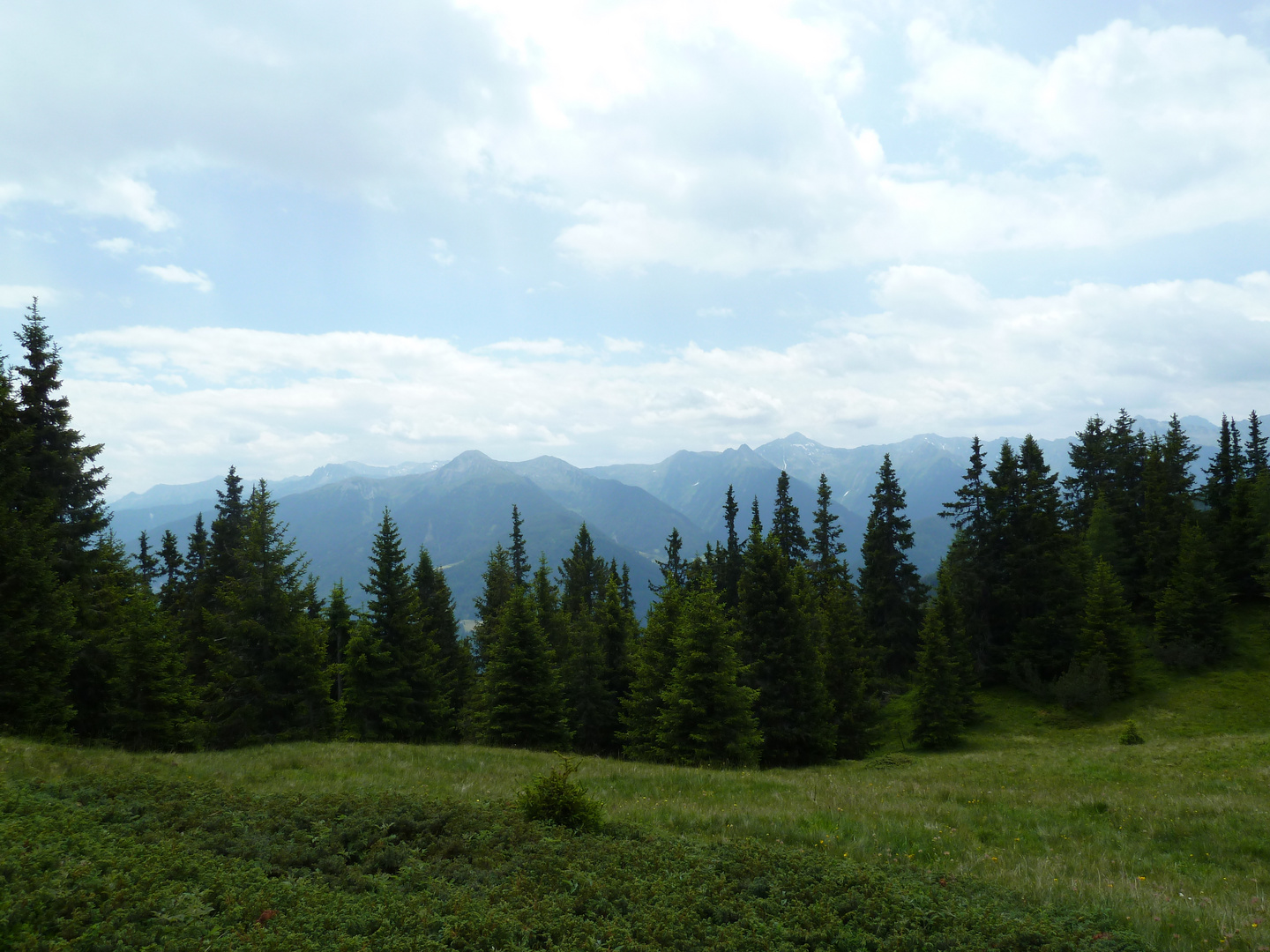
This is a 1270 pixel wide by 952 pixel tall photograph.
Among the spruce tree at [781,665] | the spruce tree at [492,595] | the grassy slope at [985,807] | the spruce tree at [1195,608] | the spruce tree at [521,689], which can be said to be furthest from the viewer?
the spruce tree at [492,595]

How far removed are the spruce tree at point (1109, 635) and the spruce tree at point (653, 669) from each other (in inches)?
1125

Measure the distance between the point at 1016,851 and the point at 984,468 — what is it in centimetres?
4708

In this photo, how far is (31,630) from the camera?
17.9m

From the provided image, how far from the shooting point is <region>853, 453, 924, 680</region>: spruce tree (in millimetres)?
51938

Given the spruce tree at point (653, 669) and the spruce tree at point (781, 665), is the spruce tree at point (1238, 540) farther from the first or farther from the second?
the spruce tree at point (653, 669)

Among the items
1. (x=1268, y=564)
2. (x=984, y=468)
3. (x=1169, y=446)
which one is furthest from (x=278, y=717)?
(x=1169, y=446)

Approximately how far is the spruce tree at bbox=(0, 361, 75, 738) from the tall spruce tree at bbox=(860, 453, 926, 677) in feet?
168

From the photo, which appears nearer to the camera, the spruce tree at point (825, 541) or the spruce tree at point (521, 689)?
the spruce tree at point (521, 689)

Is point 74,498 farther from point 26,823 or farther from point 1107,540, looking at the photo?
point 1107,540

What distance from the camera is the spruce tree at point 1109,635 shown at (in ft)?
127

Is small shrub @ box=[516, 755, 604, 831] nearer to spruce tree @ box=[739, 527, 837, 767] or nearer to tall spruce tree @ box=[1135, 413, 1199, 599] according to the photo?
spruce tree @ box=[739, 527, 837, 767]

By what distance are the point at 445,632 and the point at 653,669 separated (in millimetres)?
24764

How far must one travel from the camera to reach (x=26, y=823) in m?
7.03

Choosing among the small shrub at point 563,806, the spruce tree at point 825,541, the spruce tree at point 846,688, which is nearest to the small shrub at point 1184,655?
the spruce tree at point 846,688
